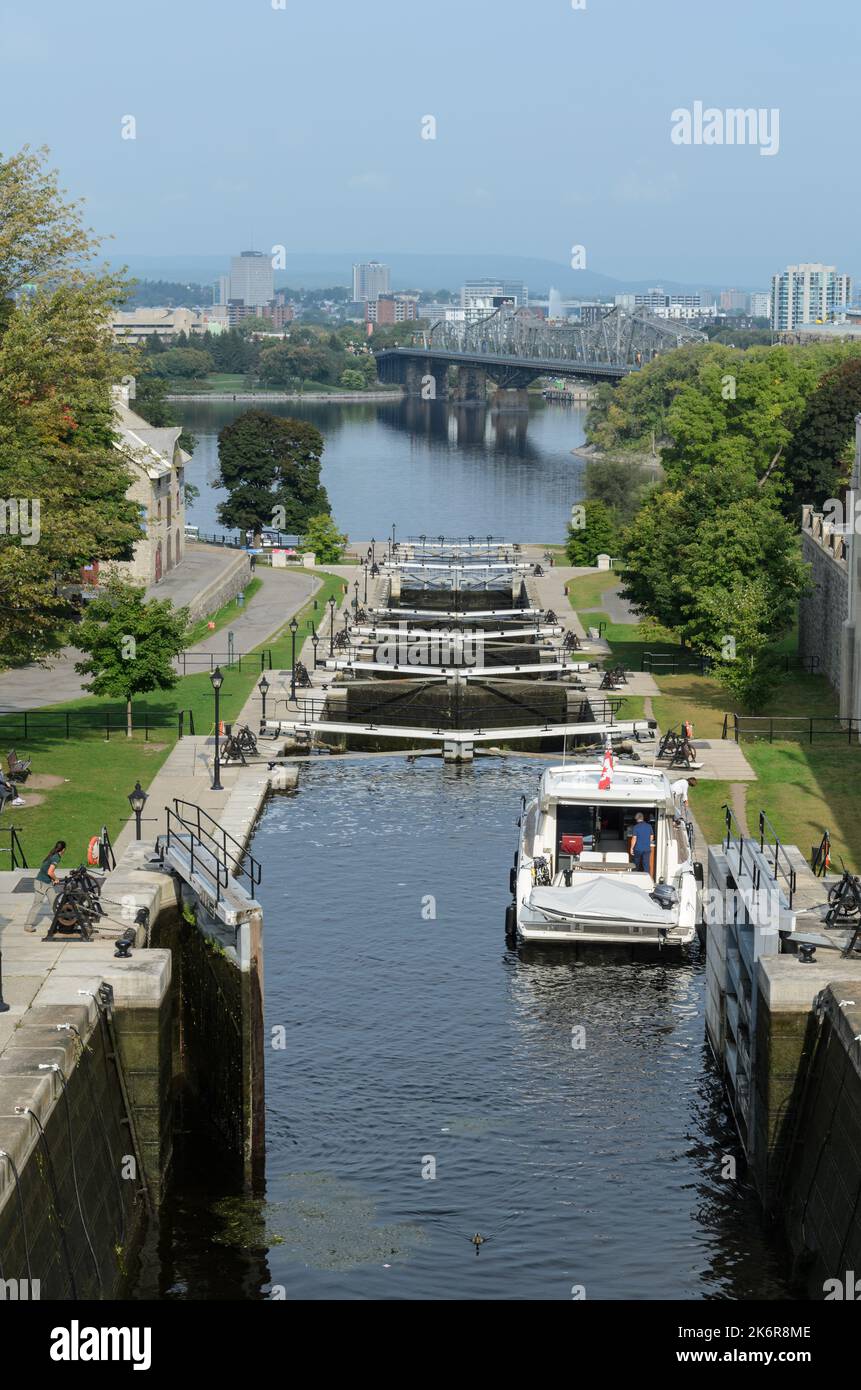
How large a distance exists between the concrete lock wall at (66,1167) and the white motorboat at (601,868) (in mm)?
12101

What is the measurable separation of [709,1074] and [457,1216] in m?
6.51

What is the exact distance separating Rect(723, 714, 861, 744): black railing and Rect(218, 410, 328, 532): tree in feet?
202

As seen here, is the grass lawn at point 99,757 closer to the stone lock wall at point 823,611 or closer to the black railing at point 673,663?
the black railing at point 673,663

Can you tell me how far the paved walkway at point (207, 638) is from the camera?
199 ft

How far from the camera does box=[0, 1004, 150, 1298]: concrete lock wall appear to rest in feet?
70.2

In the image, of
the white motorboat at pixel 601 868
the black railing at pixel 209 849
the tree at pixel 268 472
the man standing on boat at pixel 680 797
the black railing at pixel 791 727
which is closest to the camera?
the black railing at pixel 209 849

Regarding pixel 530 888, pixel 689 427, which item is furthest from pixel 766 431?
pixel 530 888

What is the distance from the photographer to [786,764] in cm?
5191

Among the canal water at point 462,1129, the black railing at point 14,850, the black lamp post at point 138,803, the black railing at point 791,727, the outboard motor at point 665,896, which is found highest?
the black lamp post at point 138,803

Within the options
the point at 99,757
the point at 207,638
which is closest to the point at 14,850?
the point at 99,757

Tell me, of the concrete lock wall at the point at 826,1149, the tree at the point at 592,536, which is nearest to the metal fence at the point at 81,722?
the concrete lock wall at the point at 826,1149

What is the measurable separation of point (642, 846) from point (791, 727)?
19359mm
